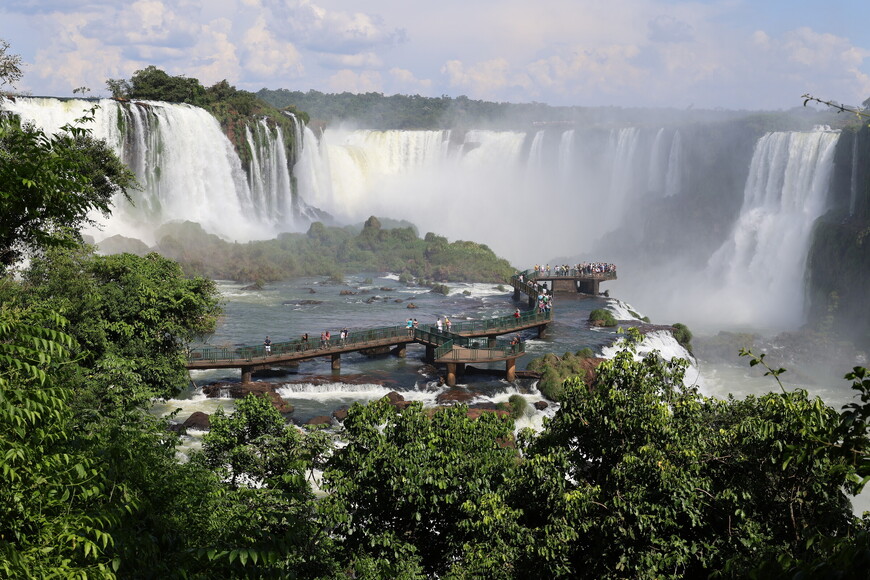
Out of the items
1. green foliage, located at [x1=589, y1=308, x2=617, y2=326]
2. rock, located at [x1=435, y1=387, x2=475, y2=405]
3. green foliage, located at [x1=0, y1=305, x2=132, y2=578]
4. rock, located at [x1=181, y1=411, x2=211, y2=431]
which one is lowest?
green foliage, located at [x1=589, y1=308, x2=617, y2=326]

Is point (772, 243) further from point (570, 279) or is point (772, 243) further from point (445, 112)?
point (445, 112)

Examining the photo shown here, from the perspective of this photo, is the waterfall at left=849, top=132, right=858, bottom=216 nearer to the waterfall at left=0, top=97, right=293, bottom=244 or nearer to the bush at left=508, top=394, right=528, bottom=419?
the bush at left=508, top=394, right=528, bottom=419

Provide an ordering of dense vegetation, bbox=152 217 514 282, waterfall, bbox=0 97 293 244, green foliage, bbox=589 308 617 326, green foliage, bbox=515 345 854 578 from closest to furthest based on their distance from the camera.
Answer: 1. green foliage, bbox=515 345 854 578
2. green foliage, bbox=589 308 617 326
3. waterfall, bbox=0 97 293 244
4. dense vegetation, bbox=152 217 514 282

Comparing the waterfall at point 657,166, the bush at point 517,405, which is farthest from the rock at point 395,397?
the waterfall at point 657,166

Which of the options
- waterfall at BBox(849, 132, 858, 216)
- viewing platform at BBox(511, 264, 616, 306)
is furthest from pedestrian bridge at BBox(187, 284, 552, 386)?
waterfall at BBox(849, 132, 858, 216)

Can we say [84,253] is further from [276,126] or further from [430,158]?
[430,158]

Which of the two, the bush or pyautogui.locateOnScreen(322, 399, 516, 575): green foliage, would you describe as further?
the bush
